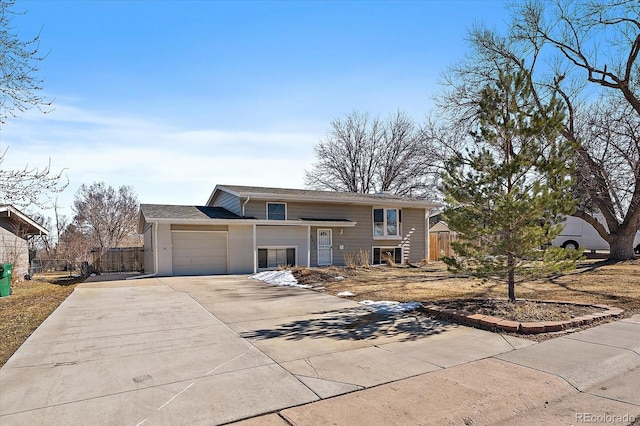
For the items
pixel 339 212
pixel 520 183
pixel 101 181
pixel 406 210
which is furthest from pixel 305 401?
pixel 101 181

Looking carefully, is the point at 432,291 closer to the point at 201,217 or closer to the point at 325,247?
the point at 325,247

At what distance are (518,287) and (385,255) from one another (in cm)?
1114

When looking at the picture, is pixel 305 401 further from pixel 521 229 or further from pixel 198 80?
pixel 198 80

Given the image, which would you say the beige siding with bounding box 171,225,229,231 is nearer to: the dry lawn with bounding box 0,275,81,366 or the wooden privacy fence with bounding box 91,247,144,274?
the dry lawn with bounding box 0,275,81,366

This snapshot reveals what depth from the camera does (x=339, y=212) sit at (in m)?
21.3

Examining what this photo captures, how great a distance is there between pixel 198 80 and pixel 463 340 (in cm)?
975

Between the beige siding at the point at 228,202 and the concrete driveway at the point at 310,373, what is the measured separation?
12.0 m

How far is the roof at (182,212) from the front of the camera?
17.0 m

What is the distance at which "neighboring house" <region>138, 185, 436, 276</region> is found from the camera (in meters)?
17.3

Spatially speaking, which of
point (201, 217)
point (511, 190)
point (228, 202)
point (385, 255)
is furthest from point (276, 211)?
point (511, 190)

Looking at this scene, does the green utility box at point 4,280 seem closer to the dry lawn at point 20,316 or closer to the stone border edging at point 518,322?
the dry lawn at point 20,316

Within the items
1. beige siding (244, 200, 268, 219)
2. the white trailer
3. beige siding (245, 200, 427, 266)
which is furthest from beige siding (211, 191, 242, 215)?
the white trailer

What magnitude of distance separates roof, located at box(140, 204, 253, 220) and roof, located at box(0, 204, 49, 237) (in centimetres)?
563

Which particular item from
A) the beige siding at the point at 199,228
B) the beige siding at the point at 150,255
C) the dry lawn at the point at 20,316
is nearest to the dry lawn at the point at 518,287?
the beige siding at the point at 199,228
